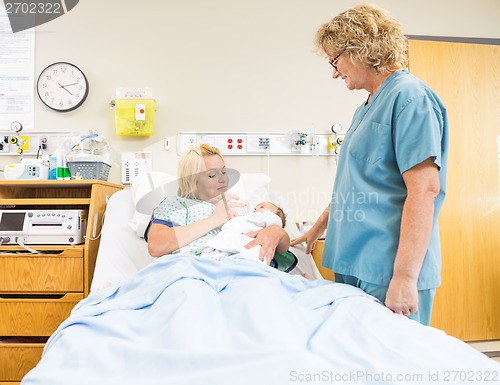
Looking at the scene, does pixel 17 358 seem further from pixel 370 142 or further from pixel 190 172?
pixel 370 142

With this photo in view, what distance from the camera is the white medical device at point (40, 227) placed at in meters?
2.03

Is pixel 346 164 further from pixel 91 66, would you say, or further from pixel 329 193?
pixel 91 66

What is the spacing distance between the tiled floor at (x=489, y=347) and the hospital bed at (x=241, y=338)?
6.64ft

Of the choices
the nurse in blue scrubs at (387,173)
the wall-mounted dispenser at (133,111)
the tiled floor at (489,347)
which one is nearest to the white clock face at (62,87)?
the wall-mounted dispenser at (133,111)

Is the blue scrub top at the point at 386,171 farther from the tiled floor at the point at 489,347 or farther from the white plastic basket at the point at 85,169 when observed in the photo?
the tiled floor at the point at 489,347

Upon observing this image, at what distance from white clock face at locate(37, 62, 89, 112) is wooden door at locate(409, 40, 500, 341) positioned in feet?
7.14

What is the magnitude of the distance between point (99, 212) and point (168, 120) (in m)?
0.78

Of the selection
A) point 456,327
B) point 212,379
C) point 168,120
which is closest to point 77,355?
point 212,379

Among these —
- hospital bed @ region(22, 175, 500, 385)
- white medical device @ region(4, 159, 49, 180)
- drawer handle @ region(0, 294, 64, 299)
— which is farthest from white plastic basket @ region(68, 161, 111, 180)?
hospital bed @ region(22, 175, 500, 385)

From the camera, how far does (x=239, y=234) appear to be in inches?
62.8

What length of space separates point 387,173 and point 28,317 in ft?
5.73

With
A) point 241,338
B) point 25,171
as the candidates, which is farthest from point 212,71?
point 241,338

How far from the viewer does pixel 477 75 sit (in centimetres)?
287

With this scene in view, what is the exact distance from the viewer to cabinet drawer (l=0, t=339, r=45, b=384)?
1.93 meters
